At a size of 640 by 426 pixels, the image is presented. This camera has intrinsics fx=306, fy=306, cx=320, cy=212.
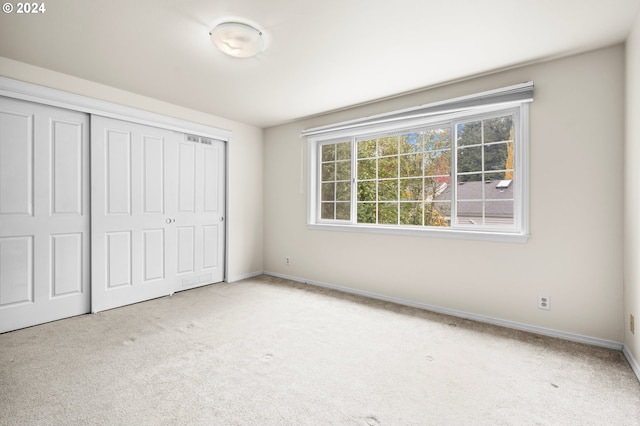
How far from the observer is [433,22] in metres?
2.12

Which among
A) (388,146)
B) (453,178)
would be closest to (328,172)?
(388,146)

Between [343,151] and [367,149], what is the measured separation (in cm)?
37

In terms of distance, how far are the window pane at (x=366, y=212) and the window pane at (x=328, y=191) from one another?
0.48 metres

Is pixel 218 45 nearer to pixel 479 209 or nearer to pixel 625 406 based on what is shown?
pixel 479 209

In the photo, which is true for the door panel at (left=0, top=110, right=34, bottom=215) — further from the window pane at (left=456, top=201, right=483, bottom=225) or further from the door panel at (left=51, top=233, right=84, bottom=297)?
the window pane at (left=456, top=201, right=483, bottom=225)

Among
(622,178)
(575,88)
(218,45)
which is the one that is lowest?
(622,178)

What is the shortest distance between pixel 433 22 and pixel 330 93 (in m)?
1.50

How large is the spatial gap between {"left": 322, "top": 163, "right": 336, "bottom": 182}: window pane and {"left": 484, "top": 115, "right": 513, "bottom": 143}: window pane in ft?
6.46

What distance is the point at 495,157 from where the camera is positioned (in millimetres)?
3002

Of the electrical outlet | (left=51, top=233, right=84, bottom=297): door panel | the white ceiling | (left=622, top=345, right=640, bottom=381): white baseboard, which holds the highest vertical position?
the white ceiling

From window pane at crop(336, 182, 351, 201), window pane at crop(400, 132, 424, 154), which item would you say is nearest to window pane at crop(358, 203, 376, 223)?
window pane at crop(336, 182, 351, 201)

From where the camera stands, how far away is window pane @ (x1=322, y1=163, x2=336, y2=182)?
4.39 m

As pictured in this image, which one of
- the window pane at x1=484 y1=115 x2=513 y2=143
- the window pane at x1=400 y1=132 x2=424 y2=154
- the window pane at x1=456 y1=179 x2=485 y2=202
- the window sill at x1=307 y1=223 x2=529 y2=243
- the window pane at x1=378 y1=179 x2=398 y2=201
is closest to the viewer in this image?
the window sill at x1=307 y1=223 x2=529 y2=243

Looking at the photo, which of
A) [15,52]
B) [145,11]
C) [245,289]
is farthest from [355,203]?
[15,52]
